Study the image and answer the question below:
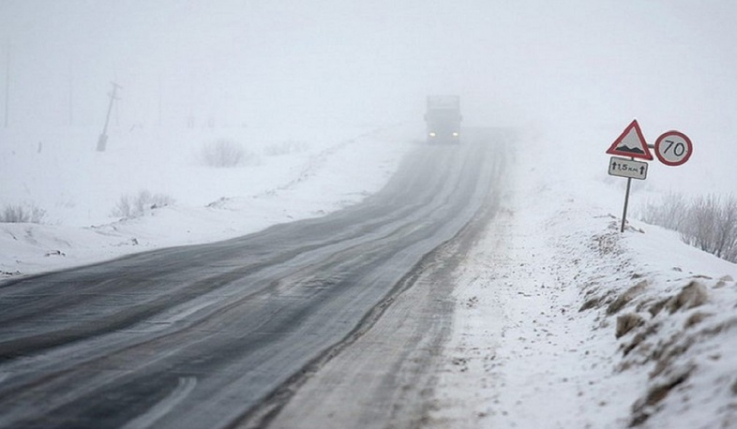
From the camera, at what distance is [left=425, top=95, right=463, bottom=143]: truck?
4275 cm

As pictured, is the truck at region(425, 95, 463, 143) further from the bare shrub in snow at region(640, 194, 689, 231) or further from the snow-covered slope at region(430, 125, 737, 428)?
the snow-covered slope at region(430, 125, 737, 428)

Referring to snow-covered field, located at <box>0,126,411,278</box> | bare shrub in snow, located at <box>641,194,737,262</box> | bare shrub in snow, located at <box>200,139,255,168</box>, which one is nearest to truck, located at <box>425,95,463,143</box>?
snow-covered field, located at <box>0,126,411,278</box>

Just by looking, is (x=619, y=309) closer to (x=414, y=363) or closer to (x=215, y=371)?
(x=414, y=363)

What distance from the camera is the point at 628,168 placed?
1202 centimetres

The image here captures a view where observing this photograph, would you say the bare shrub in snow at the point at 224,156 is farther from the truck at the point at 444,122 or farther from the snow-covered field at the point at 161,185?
the truck at the point at 444,122

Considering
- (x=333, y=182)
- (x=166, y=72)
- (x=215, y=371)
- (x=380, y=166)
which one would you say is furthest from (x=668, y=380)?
(x=166, y=72)

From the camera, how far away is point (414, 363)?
6.39 m

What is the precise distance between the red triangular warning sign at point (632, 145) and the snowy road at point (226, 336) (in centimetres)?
400

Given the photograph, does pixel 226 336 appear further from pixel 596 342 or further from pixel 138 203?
pixel 138 203

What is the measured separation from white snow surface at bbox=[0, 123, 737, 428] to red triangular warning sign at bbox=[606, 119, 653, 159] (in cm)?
170

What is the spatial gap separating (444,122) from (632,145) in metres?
31.4

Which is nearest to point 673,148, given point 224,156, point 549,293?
point 549,293

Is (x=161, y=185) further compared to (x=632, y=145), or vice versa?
(x=161, y=185)

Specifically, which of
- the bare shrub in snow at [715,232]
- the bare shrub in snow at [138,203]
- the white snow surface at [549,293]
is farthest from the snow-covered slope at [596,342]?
the bare shrub in snow at [138,203]
